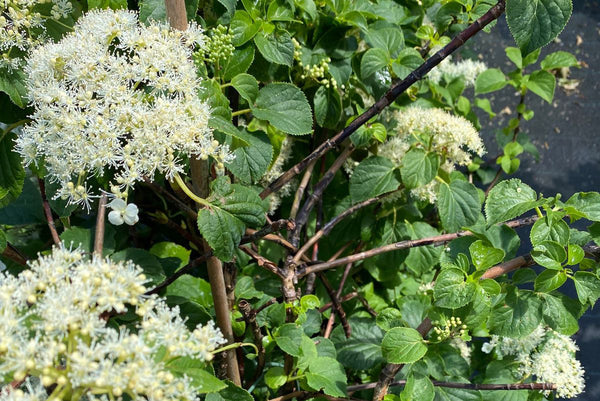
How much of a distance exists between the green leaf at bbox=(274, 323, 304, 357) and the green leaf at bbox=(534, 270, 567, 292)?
43 cm

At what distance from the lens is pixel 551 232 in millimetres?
1009

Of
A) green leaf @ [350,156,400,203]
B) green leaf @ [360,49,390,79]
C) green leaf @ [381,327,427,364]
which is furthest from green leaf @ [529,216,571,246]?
green leaf @ [360,49,390,79]

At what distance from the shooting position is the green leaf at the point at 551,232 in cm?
100

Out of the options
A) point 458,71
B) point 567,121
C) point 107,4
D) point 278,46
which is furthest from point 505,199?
point 567,121

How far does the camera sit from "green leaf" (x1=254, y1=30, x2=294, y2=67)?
116cm

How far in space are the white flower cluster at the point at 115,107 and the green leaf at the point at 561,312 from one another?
0.64 meters

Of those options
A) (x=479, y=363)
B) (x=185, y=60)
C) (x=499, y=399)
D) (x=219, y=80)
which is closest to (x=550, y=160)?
(x=479, y=363)

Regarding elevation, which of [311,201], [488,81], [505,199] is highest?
[488,81]

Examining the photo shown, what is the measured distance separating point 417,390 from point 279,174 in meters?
0.55

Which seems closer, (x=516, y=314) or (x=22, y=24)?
(x=22, y=24)

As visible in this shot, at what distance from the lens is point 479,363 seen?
1.64 meters

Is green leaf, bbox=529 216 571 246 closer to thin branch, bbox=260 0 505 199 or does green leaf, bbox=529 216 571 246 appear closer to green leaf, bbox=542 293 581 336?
A: green leaf, bbox=542 293 581 336

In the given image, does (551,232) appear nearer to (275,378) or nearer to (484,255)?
(484,255)

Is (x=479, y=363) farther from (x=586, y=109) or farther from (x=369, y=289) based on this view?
(x=586, y=109)
